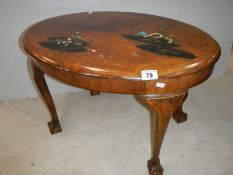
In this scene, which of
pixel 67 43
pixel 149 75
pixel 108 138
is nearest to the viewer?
pixel 149 75

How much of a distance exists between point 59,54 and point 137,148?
0.76 metres

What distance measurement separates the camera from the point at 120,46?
3.27 feet

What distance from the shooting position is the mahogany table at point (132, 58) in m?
0.83

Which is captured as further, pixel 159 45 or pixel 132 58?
pixel 159 45

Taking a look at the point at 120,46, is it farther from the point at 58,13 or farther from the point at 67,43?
the point at 58,13

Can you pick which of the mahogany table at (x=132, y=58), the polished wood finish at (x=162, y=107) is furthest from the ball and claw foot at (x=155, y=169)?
the polished wood finish at (x=162, y=107)

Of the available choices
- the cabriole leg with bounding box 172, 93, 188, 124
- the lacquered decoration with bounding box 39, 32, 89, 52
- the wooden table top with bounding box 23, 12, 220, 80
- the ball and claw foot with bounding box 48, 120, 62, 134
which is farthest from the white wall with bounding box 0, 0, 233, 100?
the cabriole leg with bounding box 172, 93, 188, 124

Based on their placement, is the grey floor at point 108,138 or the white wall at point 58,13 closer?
the grey floor at point 108,138

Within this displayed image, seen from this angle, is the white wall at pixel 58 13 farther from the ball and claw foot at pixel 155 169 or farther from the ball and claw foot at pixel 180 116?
the ball and claw foot at pixel 155 169

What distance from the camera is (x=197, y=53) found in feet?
3.01

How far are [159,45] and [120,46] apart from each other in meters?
0.17

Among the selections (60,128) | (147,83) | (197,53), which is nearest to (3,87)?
(60,128)

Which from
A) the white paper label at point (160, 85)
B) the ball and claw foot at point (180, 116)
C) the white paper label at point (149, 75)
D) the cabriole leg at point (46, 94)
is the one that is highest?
the white paper label at point (149, 75)

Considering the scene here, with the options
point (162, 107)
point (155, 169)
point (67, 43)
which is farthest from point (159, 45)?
point (155, 169)
